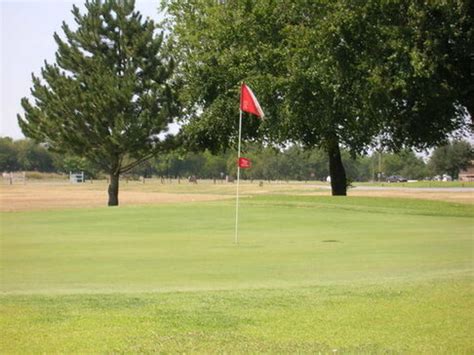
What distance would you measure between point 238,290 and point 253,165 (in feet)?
543

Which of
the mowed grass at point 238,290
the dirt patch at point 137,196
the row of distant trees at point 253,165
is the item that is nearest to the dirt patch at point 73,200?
the dirt patch at point 137,196

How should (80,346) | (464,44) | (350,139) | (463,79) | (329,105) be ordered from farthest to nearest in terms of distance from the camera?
(350,139) < (329,105) < (463,79) < (464,44) < (80,346)

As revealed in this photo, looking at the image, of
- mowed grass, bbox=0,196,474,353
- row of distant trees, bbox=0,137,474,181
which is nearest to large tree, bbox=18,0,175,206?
mowed grass, bbox=0,196,474,353

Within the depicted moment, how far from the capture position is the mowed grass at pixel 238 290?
628cm

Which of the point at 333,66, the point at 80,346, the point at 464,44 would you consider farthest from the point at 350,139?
the point at 80,346

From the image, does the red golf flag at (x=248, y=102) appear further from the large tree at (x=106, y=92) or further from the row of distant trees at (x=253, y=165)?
the row of distant trees at (x=253, y=165)

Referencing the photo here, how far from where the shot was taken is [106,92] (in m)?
44.2

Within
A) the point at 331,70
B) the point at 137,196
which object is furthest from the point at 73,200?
the point at 331,70

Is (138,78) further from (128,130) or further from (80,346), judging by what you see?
(80,346)

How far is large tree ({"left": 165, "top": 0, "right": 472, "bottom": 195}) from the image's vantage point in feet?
95.9

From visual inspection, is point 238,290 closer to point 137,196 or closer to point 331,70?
point 331,70

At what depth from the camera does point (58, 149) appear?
4784 cm

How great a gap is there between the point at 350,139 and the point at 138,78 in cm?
1648

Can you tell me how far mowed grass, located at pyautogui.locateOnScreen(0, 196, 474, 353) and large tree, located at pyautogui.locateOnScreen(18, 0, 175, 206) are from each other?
2753 centimetres
